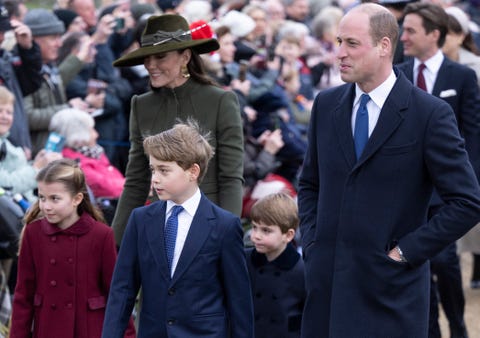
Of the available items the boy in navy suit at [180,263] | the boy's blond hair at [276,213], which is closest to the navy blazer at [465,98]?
the boy's blond hair at [276,213]

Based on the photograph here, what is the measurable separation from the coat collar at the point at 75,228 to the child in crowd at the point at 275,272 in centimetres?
92

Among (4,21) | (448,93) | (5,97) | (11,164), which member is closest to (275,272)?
(448,93)

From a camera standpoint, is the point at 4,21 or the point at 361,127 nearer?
the point at 361,127

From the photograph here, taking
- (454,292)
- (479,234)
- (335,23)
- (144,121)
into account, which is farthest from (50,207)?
(335,23)

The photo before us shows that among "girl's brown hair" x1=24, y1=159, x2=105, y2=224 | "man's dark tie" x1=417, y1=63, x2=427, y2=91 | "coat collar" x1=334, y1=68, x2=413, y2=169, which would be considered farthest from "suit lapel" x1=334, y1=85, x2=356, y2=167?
"man's dark tie" x1=417, y1=63, x2=427, y2=91

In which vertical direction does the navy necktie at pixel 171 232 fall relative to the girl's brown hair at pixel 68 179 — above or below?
above

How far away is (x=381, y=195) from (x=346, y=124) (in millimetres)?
358

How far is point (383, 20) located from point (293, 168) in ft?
18.0

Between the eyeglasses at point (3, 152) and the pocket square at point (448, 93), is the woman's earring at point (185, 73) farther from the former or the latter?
the eyeglasses at point (3, 152)

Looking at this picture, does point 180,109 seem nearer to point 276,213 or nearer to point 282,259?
point 276,213

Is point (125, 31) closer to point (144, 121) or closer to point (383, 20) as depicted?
point (144, 121)

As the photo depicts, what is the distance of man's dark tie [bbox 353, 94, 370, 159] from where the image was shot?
4.59m

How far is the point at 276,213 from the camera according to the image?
19.8 feet

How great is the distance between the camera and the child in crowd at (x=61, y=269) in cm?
560
